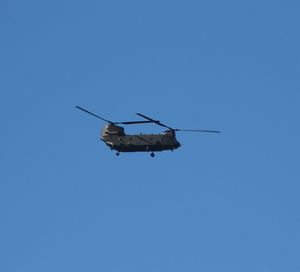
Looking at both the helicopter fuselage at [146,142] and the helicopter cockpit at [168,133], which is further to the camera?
the helicopter cockpit at [168,133]

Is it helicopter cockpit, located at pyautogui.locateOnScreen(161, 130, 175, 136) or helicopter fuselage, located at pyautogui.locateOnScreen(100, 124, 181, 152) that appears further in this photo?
helicopter cockpit, located at pyautogui.locateOnScreen(161, 130, 175, 136)

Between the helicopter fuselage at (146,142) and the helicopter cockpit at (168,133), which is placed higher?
the helicopter cockpit at (168,133)

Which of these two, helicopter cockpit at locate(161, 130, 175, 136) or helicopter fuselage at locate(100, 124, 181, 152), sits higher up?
helicopter cockpit at locate(161, 130, 175, 136)

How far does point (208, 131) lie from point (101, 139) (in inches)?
593

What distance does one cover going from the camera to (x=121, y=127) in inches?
3573

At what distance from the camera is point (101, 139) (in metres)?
91.3

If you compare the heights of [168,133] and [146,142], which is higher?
[168,133]

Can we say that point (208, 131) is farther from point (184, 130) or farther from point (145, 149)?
point (145, 149)

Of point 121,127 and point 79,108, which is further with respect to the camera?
point 121,127

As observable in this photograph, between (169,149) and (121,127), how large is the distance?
783 cm

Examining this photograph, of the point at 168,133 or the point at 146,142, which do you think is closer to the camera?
the point at 146,142

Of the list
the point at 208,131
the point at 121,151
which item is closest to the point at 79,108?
the point at 121,151

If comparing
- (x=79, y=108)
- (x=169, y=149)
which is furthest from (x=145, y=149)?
(x=79, y=108)

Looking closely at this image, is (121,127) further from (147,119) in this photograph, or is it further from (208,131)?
(208,131)
